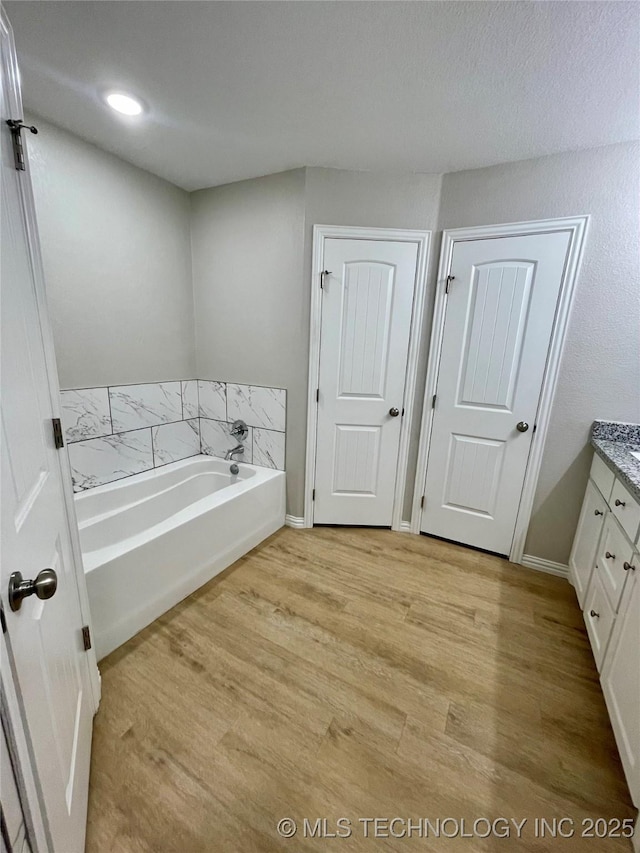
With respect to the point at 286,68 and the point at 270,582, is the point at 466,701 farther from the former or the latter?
the point at 286,68

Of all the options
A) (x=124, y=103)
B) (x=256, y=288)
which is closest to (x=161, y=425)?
(x=256, y=288)

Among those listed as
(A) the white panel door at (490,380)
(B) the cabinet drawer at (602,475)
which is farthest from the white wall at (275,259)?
(B) the cabinet drawer at (602,475)

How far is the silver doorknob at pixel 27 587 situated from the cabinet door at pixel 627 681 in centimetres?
161

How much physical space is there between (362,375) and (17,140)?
187 cm

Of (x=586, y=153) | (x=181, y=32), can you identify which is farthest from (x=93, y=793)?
(x=586, y=153)

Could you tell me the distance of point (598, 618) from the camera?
4.76 feet

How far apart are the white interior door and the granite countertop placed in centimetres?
191

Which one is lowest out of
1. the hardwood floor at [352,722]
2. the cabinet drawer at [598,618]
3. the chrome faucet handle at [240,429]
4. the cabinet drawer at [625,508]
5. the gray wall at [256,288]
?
the hardwood floor at [352,722]

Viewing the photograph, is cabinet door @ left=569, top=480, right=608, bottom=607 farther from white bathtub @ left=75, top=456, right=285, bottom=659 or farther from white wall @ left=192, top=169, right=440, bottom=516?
white bathtub @ left=75, top=456, right=285, bottom=659

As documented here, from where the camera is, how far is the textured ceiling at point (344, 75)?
1127 mm

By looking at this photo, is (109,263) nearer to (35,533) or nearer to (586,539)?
(35,533)

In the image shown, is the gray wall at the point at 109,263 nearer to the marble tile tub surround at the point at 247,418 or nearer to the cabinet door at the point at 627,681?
the marble tile tub surround at the point at 247,418

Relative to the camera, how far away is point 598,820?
1.01 meters

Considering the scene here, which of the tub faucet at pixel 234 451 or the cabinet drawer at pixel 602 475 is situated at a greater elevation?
the cabinet drawer at pixel 602 475
